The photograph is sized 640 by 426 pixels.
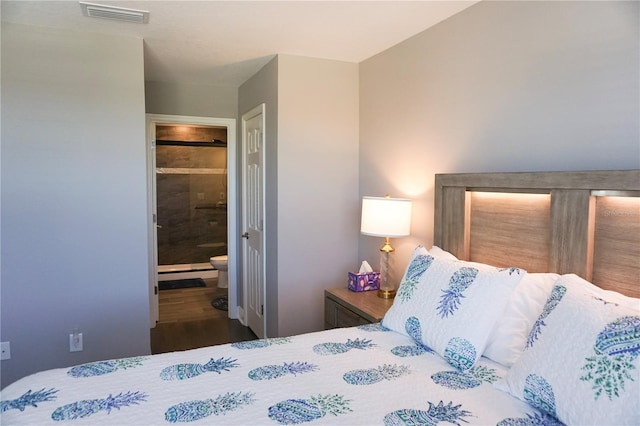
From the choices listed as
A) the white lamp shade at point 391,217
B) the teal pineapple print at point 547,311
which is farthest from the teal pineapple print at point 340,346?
the white lamp shade at point 391,217

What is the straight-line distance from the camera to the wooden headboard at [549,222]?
Answer: 166cm

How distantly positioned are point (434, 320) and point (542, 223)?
67 cm

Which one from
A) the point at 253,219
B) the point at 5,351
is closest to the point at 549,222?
the point at 253,219

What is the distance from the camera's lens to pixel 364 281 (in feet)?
9.93

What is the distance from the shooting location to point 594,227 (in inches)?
69.7

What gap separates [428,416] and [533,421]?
0.31 m

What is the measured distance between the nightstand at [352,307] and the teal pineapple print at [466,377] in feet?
2.60

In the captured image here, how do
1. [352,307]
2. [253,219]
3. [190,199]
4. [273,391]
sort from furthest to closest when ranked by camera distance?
1. [190,199]
2. [253,219]
3. [352,307]
4. [273,391]

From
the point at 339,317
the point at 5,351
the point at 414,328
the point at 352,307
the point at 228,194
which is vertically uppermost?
the point at 228,194

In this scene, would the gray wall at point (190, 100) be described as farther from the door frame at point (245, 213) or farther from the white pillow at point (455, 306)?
the white pillow at point (455, 306)

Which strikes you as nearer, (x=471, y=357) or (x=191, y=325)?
(x=471, y=357)

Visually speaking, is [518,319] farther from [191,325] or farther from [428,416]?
[191,325]

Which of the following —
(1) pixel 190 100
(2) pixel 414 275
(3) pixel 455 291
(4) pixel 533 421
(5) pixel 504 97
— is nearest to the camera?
(4) pixel 533 421

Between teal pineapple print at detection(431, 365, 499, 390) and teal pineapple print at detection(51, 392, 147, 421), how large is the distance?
1.03 m
